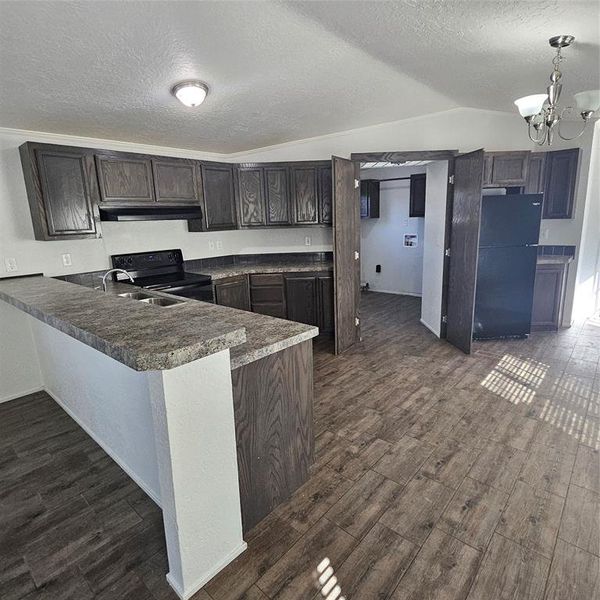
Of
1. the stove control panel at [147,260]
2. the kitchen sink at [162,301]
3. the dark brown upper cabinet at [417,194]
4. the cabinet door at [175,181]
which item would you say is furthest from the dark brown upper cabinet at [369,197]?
the kitchen sink at [162,301]

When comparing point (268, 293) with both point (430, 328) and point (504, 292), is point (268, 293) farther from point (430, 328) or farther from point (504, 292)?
point (504, 292)

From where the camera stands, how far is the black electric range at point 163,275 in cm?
356

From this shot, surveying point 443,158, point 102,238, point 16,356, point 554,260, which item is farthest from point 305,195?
point 16,356

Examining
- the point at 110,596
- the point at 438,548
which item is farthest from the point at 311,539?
the point at 110,596

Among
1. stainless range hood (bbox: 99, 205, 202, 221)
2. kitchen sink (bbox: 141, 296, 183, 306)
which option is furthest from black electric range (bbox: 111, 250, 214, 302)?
kitchen sink (bbox: 141, 296, 183, 306)

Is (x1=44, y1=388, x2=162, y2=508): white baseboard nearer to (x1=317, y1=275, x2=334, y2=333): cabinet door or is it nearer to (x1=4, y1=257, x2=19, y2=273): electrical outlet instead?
(x1=4, y1=257, x2=19, y2=273): electrical outlet

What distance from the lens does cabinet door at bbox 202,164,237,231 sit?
4.12 metres

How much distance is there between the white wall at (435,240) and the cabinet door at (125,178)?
3.14m

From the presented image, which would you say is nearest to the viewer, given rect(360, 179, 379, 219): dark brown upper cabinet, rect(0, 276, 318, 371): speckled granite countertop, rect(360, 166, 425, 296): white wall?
rect(0, 276, 318, 371): speckled granite countertop

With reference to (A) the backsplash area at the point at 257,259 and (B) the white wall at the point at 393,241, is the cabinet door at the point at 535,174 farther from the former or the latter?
(A) the backsplash area at the point at 257,259

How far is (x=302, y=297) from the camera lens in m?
4.17

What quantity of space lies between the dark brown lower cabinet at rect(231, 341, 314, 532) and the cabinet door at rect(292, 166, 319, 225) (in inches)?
109

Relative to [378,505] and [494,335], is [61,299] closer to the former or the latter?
[378,505]

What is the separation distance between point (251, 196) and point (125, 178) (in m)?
1.44
